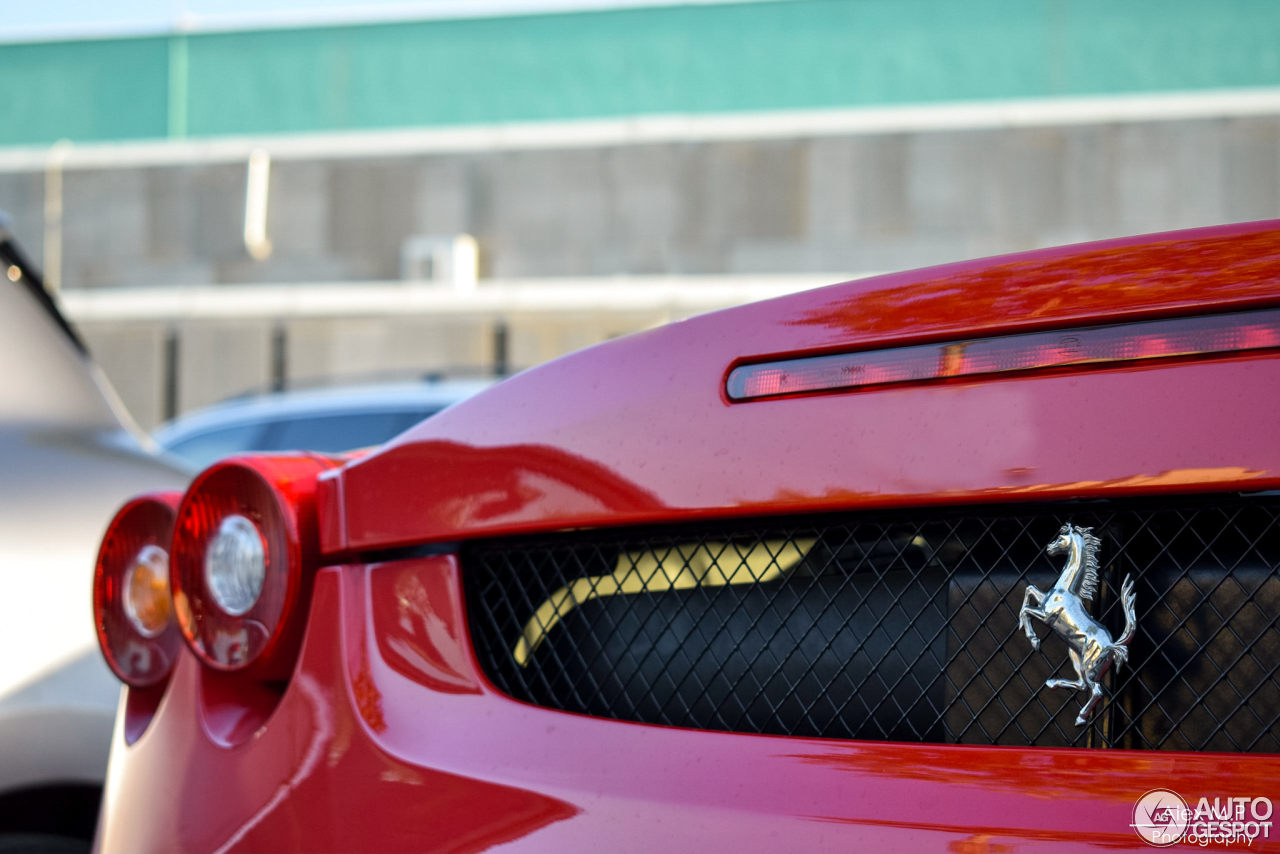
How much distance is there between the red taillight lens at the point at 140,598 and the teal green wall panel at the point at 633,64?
10397 millimetres

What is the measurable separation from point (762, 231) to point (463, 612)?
36.9ft

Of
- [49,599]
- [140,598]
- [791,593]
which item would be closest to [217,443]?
[49,599]

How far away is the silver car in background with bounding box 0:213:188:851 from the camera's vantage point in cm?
194

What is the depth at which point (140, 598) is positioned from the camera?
170 centimetres

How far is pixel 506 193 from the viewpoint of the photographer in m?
13.0

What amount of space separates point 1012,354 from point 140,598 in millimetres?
1242

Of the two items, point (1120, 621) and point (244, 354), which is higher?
point (1120, 621)

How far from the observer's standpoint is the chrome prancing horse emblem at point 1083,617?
3.44ft

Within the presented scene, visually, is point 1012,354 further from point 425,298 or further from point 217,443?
point 425,298

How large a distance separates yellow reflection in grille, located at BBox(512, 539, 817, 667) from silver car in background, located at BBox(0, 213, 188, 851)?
39.9 inches

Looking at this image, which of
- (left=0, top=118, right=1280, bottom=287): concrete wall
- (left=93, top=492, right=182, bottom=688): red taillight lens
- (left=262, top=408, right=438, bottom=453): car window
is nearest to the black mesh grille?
(left=93, top=492, right=182, bottom=688): red taillight lens

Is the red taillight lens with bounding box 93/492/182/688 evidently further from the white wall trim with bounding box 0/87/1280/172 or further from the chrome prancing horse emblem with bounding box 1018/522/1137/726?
the white wall trim with bounding box 0/87/1280/172

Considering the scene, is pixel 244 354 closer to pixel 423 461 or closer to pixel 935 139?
pixel 935 139

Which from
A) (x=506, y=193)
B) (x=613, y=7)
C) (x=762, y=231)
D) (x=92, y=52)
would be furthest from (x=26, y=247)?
(x=762, y=231)
